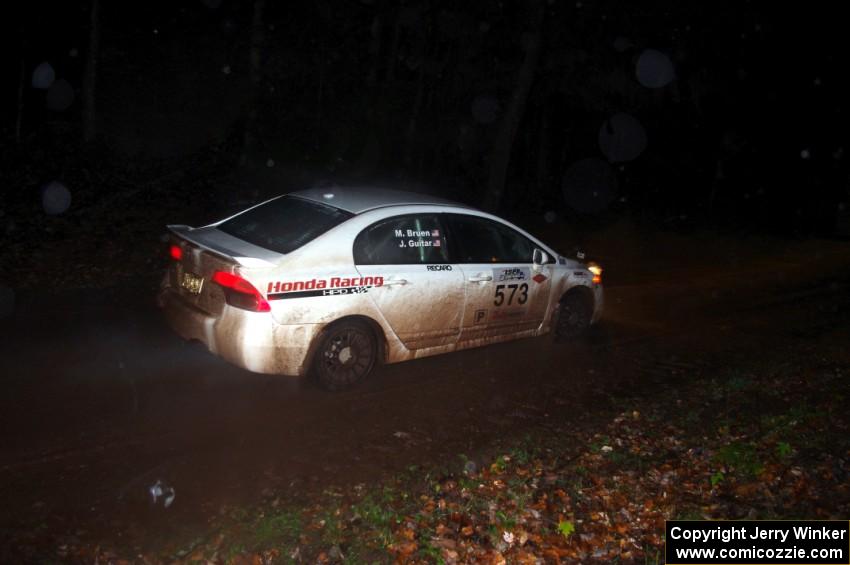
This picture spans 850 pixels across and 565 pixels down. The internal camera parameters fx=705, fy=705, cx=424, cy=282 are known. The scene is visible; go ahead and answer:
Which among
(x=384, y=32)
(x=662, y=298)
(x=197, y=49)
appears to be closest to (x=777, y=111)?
(x=384, y=32)

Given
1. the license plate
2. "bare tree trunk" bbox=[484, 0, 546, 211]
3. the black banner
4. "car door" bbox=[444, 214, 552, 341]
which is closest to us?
the black banner

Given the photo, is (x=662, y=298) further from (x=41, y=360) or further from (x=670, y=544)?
→ (x=41, y=360)

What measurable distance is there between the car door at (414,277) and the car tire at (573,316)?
1.76m

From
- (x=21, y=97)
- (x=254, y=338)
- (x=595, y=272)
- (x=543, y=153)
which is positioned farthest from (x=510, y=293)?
(x=543, y=153)

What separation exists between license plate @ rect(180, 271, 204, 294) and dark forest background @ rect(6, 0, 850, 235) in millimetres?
6899

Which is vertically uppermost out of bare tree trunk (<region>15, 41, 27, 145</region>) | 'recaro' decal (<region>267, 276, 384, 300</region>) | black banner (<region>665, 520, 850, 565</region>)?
bare tree trunk (<region>15, 41, 27, 145</region>)

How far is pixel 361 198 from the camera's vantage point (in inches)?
259

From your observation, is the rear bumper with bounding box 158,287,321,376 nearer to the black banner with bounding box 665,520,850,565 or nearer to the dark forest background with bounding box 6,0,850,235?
the black banner with bounding box 665,520,850,565

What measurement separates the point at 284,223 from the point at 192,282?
3.10ft

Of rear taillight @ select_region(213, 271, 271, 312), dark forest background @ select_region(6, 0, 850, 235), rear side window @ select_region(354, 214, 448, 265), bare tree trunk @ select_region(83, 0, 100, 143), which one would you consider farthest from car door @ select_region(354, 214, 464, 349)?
bare tree trunk @ select_region(83, 0, 100, 143)

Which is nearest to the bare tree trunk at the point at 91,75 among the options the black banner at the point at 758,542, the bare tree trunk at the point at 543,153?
the bare tree trunk at the point at 543,153

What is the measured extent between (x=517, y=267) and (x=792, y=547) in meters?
3.69

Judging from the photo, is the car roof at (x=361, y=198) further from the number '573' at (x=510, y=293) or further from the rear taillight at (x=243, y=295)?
the rear taillight at (x=243, y=295)

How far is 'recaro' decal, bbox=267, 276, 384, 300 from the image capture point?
5397mm
